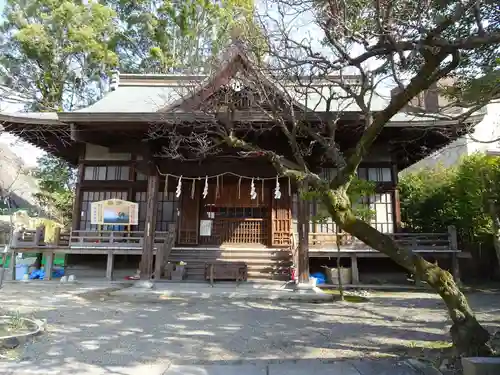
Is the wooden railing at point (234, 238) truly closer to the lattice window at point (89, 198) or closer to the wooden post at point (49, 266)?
the wooden post at point (49, 266)

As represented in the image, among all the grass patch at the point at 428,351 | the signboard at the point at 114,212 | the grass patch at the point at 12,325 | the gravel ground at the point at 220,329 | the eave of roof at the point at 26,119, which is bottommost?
the gravel ground at the point at 220,329

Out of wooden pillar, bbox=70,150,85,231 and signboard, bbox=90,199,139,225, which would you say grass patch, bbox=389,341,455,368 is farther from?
wooden pillar, bbox=70,150,85,231

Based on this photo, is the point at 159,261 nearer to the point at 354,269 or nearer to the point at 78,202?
the point at 78,202

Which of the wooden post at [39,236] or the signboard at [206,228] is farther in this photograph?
the signboard at [206,228]

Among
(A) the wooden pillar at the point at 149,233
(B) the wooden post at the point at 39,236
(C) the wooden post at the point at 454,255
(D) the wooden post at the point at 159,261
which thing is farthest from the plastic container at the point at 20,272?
(C) the wooden post at the point at 454,255

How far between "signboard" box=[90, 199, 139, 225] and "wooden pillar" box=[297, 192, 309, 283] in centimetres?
598

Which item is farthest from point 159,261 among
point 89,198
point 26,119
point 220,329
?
point 26,119

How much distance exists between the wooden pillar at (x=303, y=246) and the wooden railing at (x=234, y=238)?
1748 millimetres

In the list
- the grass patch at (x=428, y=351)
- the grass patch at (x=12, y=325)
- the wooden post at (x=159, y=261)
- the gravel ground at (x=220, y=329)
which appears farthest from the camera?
the wooden post at (x=159, y=261)

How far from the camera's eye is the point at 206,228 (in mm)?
14227

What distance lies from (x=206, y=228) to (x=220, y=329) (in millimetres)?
7876

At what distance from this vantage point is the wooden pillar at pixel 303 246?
34.7 ft

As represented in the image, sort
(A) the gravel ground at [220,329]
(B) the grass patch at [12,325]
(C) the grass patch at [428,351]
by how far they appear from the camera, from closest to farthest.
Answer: (C) the grass patch at [428,351]
(A) the gravel ground at [220,329]
(B) the grass patch at [12,325]

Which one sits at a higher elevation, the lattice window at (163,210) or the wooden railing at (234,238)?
the lattice window at (163,210)
